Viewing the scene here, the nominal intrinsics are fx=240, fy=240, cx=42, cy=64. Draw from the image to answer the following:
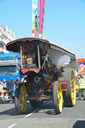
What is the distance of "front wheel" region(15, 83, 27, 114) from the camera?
899 cm

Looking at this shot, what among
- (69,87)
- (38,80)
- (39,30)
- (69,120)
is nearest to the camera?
(69,120)

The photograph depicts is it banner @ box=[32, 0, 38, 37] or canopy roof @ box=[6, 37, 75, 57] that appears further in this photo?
banner @ box=[32, 0, 38, 37]

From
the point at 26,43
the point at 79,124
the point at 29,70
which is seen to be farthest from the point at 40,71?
the point at 79,124

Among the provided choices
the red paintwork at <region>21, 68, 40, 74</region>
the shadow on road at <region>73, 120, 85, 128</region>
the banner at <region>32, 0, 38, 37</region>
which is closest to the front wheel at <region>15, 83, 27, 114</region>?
the red paintwork at <region>21, 68, 40, 74</region>

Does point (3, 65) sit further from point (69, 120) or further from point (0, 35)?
point (0, 35)

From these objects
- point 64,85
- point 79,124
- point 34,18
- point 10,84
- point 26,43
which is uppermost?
point 34,18

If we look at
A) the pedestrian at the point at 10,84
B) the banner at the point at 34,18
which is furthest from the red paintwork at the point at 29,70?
the banner at the point at 34,18

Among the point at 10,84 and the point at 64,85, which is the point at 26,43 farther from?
the point at 10,84

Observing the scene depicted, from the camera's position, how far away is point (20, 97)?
9.41 m

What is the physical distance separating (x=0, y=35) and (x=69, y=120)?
2779 inches

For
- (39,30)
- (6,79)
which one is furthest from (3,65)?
(39,30)

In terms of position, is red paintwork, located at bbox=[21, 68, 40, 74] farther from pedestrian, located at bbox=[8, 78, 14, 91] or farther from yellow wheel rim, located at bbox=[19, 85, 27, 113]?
pedestrian, located at bbox=[8, 78, 14, 91]

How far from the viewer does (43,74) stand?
9.15 meters

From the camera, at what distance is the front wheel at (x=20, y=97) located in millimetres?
8992
